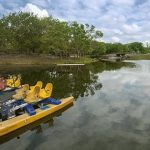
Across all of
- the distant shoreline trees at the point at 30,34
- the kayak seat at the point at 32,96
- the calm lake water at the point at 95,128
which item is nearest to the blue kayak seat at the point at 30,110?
the kayak seat at the point at 32,96

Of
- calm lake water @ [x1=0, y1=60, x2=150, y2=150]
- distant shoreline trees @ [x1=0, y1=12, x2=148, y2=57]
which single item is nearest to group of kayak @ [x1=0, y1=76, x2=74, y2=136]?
calm lake water @ [x1=0, y1=60, x2=150, y2=150]

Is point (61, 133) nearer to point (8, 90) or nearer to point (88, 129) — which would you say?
point (88, 129)

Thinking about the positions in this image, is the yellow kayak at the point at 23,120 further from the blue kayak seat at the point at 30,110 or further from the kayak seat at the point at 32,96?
the kayak seat at the point at 32,96

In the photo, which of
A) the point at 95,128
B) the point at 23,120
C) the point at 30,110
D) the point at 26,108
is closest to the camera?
the point at 95,128

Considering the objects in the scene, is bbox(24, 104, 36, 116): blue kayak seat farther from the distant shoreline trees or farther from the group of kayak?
the distant shoreline trees

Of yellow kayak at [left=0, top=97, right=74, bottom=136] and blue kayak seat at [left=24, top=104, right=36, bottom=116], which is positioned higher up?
blue kayak seat at [left=24, top=104, right=36, bottom=116]

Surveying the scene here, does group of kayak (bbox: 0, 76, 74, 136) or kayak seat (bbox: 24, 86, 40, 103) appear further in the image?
kayak seat (bbox: 24, 86, 40, 103)

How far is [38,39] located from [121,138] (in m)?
65.3

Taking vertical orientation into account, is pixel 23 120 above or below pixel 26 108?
below

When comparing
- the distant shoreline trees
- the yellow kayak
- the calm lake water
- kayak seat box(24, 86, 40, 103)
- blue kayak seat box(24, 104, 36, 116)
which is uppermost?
the distant shoreline trees

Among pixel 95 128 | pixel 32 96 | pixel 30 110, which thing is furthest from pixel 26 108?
pixel 95 128

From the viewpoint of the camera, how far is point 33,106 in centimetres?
2008

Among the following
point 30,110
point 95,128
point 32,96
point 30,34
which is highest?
point 30,34

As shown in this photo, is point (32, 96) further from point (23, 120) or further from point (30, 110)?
point (23, 120)
